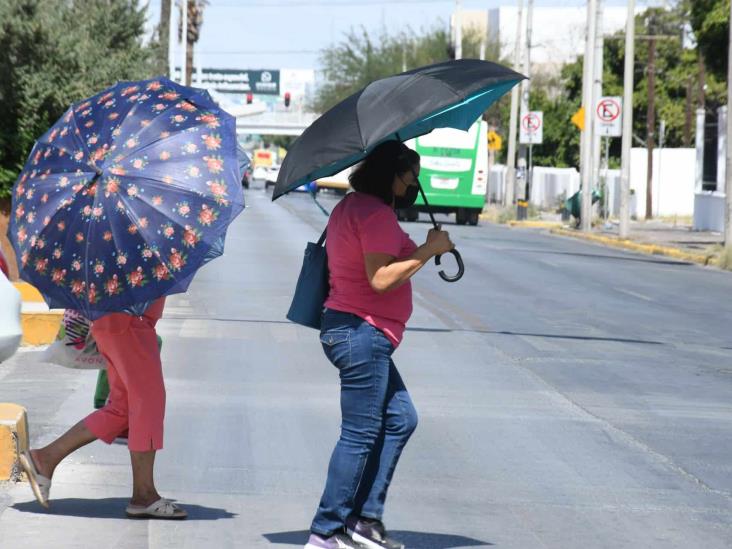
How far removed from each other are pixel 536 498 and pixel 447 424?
2.18 meters

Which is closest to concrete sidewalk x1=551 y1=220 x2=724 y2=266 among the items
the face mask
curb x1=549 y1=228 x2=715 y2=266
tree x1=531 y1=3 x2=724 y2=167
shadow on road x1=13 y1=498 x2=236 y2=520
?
curb x1=549 y1=228 x2=715 y2=266

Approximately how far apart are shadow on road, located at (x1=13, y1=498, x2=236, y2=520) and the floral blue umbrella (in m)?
1.04

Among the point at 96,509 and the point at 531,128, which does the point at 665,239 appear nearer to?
the point at 531,128

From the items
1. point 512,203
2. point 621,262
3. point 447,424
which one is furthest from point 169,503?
point 512,203

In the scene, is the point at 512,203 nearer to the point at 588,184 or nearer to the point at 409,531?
the point at 588,184

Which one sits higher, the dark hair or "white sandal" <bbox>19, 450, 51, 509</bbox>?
the dark hair

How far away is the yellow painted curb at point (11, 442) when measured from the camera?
292 inches

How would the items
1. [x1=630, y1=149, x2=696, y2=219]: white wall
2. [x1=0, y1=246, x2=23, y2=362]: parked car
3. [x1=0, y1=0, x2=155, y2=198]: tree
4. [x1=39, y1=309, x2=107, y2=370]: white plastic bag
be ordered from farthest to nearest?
[x1=630, y1=149, x2=696, y2=219]: white wall
[x1=0, y1=0, x2=155, y2=198]: tree
[x1=39, y1=309, x2=107, y2=370]: white plastic bag
[x1=0, y1=246, x2=23, y2=362]: parked car

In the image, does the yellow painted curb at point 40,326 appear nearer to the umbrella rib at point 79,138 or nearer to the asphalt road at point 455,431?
the asphalt road at point 455,431

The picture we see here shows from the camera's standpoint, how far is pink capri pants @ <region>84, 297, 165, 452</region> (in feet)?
21.9

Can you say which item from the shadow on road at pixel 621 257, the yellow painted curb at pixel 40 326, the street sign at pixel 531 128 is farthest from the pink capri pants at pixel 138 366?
the street sign at pixel 531 128

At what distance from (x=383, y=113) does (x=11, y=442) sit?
2790mm

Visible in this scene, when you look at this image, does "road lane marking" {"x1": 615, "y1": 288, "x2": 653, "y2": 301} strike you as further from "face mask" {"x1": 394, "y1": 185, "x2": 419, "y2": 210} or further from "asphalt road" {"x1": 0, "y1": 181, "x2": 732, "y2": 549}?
"face mask" {"x1": 394, "y1": 185, "x2": 419, "y2": 210}

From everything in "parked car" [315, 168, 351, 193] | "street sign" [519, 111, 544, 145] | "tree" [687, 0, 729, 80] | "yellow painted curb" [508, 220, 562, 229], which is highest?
"tree" [687, 0, 729, 80]
